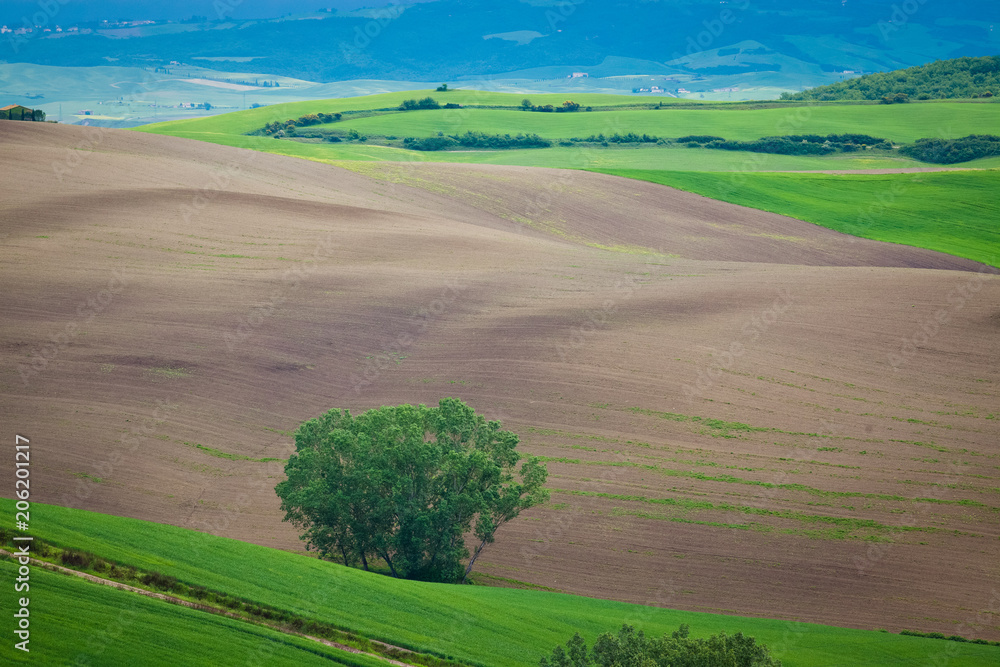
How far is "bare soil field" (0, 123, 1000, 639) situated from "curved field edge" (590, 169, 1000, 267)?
16473 millimetres

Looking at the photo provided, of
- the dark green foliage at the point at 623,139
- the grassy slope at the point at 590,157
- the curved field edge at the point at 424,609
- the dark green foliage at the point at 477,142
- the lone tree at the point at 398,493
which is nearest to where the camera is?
the curved field edge at the point at 424,609

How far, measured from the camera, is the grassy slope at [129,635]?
15016 mm

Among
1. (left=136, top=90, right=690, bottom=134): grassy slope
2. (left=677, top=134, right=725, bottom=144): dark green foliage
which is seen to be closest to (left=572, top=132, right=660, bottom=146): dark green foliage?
(left=677, top=134, right=725, bottom=144): dark green foliage

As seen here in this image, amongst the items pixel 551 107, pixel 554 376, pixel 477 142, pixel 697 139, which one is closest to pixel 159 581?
pixel 554 376

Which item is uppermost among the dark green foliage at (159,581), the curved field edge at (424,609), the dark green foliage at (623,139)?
the dark green foliage at (623,139)

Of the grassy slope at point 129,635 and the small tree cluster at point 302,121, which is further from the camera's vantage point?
the small tree cluster at point 302,121

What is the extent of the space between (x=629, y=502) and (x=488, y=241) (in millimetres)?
28835

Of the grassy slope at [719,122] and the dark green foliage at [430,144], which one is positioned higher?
the grassy slope at [719,122]

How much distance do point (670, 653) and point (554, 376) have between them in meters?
21.7

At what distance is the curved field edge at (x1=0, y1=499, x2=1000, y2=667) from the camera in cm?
1997

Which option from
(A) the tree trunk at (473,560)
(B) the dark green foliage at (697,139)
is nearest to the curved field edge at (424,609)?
(A) the tree trunk at (473,560)

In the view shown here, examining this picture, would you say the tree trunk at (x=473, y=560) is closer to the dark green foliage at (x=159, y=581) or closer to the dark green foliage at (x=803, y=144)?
the dark green foliage at (x=159, y=581)

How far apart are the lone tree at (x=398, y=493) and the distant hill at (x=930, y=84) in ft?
444

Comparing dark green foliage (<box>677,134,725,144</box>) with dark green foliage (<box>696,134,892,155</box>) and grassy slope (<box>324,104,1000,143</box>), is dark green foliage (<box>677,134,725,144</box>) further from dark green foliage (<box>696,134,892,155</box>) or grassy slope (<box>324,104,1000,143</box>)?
grassy slope (<box>324,104,1000,143</box>)
